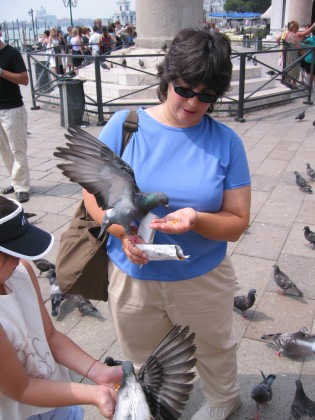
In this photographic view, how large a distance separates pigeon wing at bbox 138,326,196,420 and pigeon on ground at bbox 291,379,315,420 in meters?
1.26

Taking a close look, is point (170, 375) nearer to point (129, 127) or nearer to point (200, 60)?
point (129, 127)

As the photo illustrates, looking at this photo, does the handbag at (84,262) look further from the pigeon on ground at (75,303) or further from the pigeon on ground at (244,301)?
the pigeon on ground at (244,301)

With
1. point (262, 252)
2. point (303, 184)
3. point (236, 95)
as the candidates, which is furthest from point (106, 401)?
point (236, 95)

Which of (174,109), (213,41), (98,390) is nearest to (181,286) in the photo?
(98,390)

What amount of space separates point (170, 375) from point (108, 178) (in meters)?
0.86

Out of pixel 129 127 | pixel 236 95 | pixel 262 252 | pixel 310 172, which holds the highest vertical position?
pixel 129 127

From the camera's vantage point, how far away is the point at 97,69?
10211mm

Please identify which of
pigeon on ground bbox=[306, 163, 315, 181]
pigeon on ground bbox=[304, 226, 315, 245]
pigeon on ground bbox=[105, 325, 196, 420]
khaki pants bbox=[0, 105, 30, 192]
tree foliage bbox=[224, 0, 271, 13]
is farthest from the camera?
tree foliage bbox=[224, 0, 271, 13]

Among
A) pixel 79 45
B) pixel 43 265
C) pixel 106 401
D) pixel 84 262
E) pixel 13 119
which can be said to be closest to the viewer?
pixel 106 401

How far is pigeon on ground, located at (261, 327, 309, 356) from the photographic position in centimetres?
317

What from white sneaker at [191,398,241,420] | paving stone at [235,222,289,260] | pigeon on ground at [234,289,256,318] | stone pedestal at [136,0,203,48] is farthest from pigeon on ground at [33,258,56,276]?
stone pedestal at [136,0,203,48]

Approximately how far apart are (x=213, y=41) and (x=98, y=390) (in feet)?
4.95

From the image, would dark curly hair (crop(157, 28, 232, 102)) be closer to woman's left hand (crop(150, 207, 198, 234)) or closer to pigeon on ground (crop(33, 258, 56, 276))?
woman's left hand (crop(150, 207, 198, 234))

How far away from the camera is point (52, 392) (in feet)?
5.35
